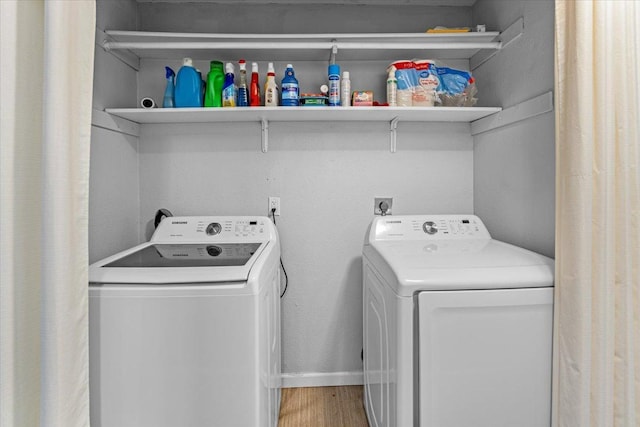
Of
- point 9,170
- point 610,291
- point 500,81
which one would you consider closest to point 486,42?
point 500,81

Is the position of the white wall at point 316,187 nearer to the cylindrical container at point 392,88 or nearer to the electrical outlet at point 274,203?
the electrical outlet at point 274,203

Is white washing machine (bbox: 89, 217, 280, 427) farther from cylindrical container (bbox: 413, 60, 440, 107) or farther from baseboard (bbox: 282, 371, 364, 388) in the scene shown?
cylindrical container (bbox: 413, 60, 440, 107)

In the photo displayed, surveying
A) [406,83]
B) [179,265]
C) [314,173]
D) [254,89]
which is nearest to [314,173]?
[314,173]

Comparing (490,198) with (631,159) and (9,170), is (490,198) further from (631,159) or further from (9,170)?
(9,170)

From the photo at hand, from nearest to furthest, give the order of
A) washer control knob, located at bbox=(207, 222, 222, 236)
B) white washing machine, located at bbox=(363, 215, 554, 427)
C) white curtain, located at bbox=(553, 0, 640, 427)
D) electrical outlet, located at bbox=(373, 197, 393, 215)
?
white curtain, located at bbox=(553, 0, 640, 427), white washing machine, located at bbox=(363, 215, 554, 427), washer control knob, located at bbox=(207, 222, 222, 236), electrical outlet, located at bbox=(373, 197, 393, 215)

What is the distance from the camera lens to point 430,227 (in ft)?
6.59

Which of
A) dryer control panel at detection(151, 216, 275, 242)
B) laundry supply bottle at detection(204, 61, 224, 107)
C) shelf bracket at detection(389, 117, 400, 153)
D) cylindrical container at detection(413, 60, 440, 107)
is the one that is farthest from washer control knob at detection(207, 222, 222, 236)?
cylindrical container at detection(413, 60, 440, 107)

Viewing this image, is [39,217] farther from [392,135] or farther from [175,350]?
[392,135]

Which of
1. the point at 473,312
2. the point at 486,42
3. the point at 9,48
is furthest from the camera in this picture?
the point at 486,42

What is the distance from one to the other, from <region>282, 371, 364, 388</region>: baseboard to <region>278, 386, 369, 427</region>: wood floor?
27mm

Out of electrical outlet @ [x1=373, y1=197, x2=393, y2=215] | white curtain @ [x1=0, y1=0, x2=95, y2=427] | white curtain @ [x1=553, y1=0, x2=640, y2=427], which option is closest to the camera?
white curtain @ [x1=0, y1=0, x2=95, y2=427]

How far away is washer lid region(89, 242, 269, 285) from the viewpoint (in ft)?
3.86

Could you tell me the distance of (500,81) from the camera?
1.98 m

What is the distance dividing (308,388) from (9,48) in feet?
7.06
